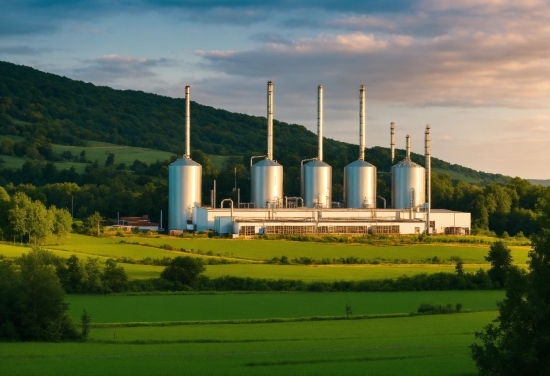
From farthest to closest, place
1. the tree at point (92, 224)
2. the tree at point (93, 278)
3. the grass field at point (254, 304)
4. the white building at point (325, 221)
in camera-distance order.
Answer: the white building at point (325, 221), the tree at point (92, 224), the tree at point (93, 278), the grass field at point (254, 304)

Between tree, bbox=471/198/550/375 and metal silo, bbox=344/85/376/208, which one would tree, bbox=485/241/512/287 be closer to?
tree, bbox=471/198/550/375

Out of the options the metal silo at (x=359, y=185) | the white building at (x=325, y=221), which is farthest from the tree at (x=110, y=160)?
the white building at (x=325, y=221)

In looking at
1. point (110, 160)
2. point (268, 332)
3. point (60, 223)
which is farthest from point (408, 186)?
point (110, 160)

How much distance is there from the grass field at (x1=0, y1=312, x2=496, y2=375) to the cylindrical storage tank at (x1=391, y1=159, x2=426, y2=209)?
62118 millimetres

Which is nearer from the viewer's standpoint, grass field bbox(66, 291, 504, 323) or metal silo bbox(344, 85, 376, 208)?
grass field bbox(66, 291, 504, 323)

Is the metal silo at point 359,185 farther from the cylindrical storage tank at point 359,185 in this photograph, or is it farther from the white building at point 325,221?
the white building at point 325,221

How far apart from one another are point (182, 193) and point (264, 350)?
63640 mm

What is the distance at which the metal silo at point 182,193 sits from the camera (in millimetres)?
96562

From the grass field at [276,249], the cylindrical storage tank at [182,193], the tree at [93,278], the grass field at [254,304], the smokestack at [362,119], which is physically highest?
the smokestack at [362,119]

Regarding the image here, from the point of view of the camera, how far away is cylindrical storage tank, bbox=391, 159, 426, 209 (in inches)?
4154

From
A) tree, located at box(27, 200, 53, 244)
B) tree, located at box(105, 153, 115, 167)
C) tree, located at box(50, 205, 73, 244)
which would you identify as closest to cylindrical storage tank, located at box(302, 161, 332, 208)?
tree, located at box(50, 205, 73, 244)

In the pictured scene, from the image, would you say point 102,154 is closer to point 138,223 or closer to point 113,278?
point 138,223

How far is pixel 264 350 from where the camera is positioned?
113 ft

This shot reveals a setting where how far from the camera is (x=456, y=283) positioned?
58781 millimetres
